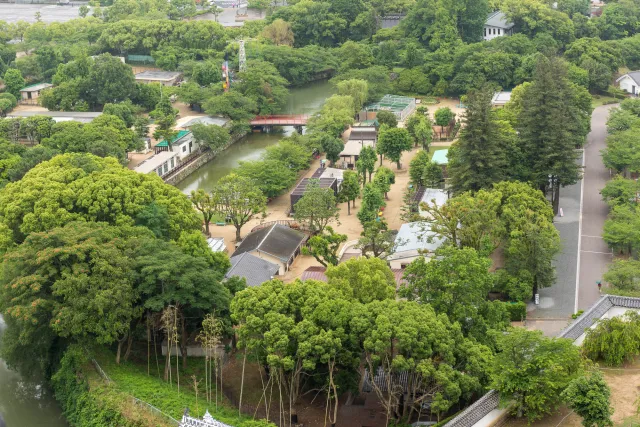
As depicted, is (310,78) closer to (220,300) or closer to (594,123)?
(594,123)

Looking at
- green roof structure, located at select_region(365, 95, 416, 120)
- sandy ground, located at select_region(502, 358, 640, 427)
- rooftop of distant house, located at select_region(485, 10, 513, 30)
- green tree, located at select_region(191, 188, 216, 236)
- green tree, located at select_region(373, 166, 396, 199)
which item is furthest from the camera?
rooftop of distant house, located at select_region(485, 10, 513, 30)

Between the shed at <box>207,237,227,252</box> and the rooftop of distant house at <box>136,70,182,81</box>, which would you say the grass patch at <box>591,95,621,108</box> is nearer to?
the rooftop of distant house at <box>136,70,182,81</box>

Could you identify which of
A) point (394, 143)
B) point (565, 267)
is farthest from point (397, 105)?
point (565, 267)

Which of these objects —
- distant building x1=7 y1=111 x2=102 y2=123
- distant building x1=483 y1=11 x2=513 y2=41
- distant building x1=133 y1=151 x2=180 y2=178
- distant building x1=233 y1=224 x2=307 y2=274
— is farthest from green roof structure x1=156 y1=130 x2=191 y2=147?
distant building x1=483 y1=11 x2=513 y2=41

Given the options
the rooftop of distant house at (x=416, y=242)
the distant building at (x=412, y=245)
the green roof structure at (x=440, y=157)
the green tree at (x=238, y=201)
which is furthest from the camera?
the green roof structure at (x=440, y=157)

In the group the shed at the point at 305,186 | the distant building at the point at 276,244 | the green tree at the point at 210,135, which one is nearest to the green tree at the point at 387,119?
the green tree at the point at 210,135

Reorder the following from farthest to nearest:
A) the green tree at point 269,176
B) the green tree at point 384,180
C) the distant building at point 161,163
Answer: the distant building at point 161,163 → the green tree at point 269,176 → the green tree at point 384,180

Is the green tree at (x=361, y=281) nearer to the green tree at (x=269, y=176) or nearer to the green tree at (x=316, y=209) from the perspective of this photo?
the green tree at (x=316, y=209)
